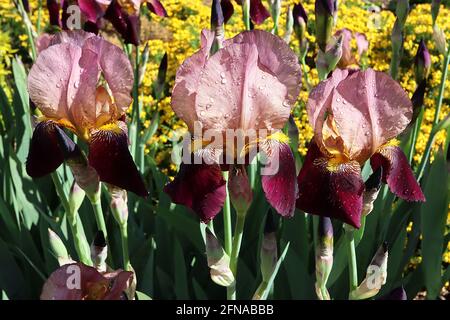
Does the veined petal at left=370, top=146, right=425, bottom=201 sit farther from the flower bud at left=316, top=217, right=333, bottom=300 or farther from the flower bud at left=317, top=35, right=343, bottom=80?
the flower bud at left=317, top=35, right=343, bottom=80

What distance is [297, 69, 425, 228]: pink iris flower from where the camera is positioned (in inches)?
41.6

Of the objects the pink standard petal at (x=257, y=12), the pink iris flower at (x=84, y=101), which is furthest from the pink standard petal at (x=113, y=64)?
the pink standard petal at (x=257, y=12)

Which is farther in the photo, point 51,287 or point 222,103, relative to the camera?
point 222,103

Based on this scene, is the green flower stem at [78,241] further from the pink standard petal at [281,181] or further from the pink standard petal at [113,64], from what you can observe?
the pink standard petal at [281,181]

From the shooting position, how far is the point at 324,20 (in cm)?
155

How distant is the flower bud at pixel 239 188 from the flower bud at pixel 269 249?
0.07 metres

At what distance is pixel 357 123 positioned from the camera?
3.57 feet

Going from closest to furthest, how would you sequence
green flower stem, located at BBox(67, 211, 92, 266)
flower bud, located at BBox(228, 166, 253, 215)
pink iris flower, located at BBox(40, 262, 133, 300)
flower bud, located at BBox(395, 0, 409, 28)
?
pink iris flower, located at BBox(40, 262, 133, 300) → flower bud, located at BBox(228, 166, 253, 215) → green flower stem, located at BBox(67, 211, 92, 266) → flower bud, located at BBox(395, 0, 409, 28)

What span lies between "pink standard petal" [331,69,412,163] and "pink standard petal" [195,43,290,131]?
121 mm

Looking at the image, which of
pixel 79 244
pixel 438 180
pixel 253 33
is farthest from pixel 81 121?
pixel 438 180

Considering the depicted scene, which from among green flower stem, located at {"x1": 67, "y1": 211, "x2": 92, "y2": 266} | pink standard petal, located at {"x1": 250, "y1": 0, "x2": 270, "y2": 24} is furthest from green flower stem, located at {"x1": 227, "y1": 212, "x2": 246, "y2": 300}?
pink standard petal, located at {"x1": 250, "y1": 0, "x2": 270, "y2": 24}

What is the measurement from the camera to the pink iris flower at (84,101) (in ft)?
3.65
